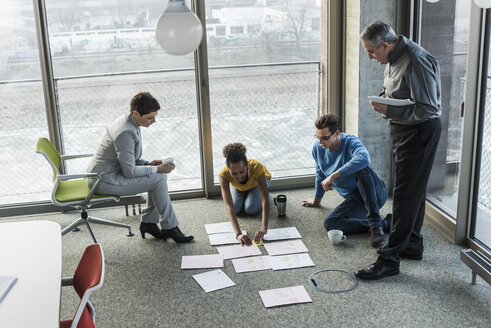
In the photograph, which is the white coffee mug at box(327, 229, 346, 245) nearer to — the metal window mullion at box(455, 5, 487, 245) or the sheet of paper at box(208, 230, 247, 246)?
the sheet of paper at box(208, 230, 247, 246)

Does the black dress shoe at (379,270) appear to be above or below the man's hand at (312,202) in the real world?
below

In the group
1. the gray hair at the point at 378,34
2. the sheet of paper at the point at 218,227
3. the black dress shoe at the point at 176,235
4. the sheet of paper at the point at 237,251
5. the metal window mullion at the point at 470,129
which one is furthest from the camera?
the sheet of paper at the point at 218,227

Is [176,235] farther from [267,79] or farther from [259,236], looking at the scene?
[267,79]

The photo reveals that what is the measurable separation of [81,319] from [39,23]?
9.81 feet

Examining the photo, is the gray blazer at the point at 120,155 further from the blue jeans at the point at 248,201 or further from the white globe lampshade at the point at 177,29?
the white globe lampshade at the point at 177,29

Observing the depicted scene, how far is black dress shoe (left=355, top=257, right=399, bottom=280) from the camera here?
138 inches

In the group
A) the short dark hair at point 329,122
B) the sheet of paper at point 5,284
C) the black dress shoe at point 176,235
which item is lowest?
the black dress shoe at point 176,235

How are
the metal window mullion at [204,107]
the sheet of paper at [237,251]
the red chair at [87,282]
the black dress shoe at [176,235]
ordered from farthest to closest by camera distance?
the metal window mullion at [204,107], the black dress shoe at [176,235], the sheet of paper at [237,251], the red chair at [87,282]

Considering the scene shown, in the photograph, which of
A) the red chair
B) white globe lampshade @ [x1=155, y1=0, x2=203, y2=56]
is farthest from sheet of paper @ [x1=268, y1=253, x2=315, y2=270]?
white globe lampshade @ [x1=155, y1=0, x2=203, y2=56]

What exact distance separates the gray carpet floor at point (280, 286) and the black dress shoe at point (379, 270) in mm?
38

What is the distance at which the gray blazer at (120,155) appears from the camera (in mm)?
3926

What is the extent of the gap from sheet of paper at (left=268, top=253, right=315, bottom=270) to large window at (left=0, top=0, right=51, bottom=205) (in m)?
2.26

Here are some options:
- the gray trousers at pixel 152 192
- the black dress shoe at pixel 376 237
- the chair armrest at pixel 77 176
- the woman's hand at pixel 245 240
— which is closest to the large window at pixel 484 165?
the black dress shoe at pixel 376 237

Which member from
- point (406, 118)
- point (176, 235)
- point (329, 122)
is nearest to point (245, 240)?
point (176, 235)
